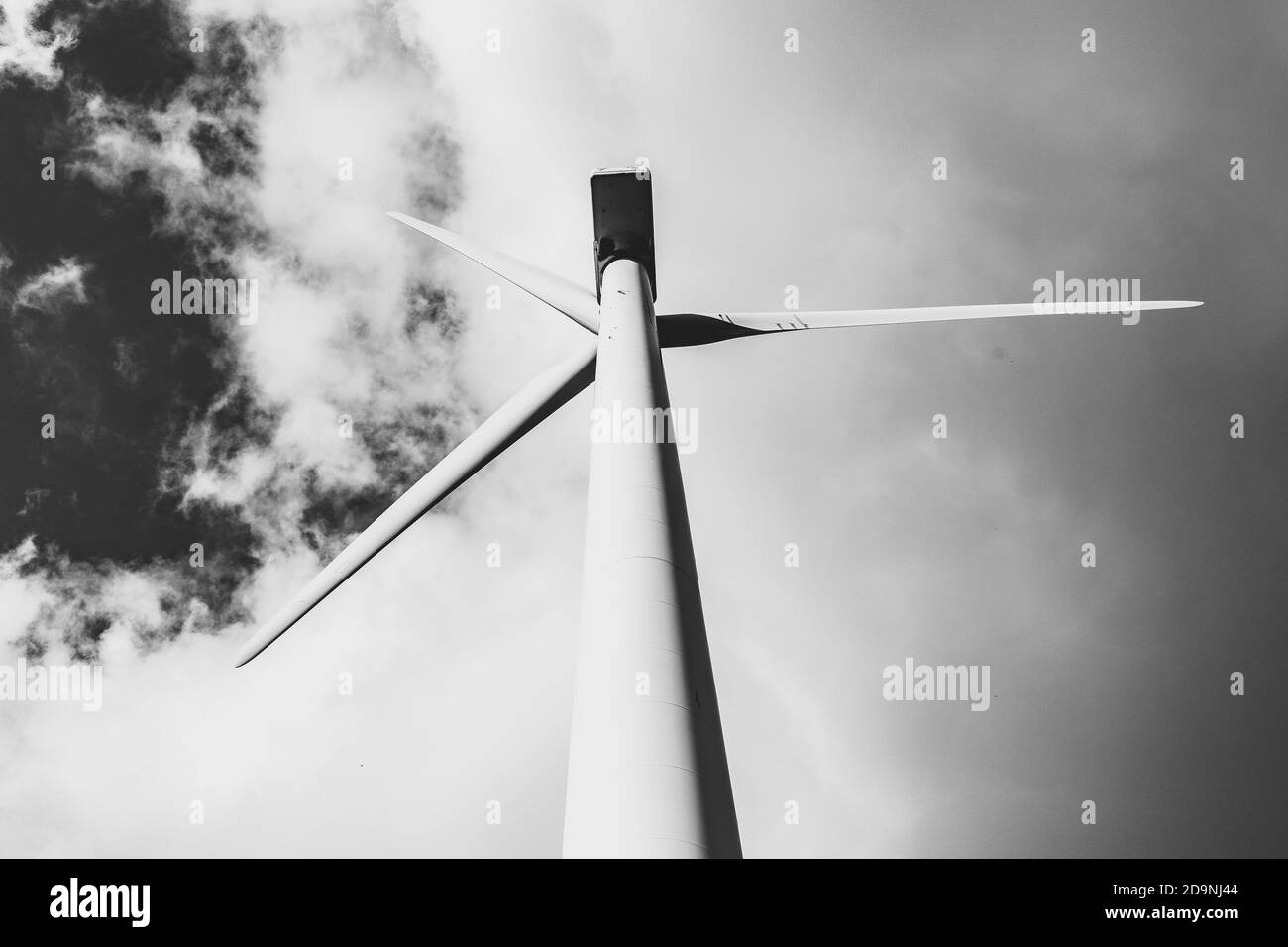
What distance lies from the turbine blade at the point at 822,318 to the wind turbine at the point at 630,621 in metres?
1.06

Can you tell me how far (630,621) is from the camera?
10.3m

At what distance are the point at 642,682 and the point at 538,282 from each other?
61.0 ft

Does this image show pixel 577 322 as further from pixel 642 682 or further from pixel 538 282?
pixel 642 682

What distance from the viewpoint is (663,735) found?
29.8ft

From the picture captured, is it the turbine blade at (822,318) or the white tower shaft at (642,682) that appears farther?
the turbine blade at (822,318)

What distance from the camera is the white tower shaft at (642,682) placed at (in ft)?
27.5

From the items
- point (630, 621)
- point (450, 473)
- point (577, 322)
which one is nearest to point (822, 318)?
point (577, 322)

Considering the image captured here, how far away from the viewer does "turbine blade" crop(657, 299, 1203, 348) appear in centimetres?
2261

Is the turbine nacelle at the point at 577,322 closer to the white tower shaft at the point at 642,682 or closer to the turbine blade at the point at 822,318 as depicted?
the turbine blade at the point at 822,318

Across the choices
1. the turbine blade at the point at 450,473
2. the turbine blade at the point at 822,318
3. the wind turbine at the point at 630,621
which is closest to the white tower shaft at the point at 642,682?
the wind turbine at the point at 630,621

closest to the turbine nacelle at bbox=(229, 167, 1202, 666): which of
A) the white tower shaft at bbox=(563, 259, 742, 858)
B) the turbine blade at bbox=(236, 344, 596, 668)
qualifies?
the turbine blade at bbox=(236, 344, 596, 668)
